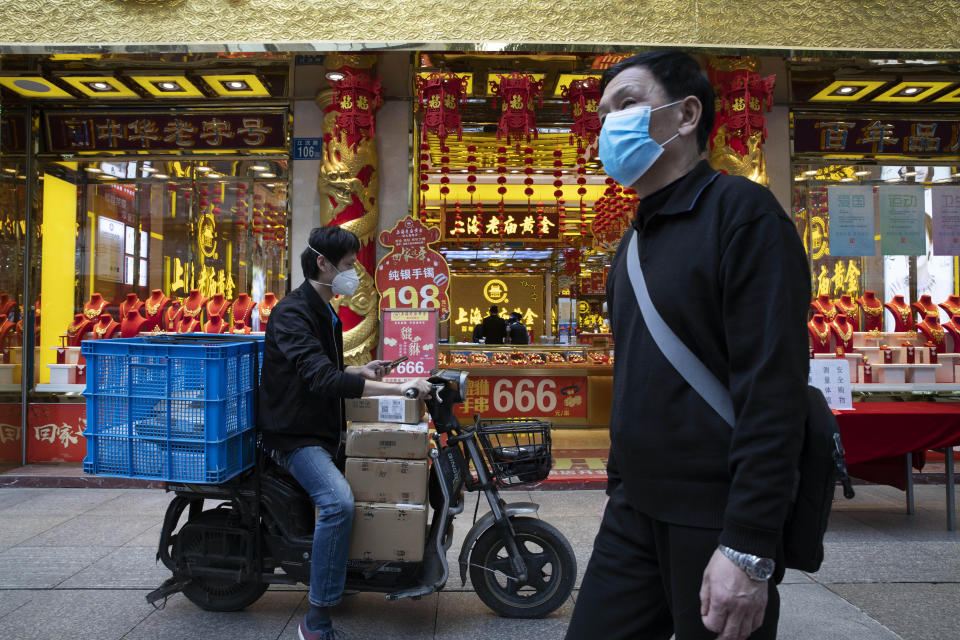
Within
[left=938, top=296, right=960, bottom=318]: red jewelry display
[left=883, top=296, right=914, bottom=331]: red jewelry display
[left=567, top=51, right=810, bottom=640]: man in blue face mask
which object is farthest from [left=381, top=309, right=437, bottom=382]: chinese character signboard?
[left=938, top=296, right=960, bottom=318]: red jewelry display

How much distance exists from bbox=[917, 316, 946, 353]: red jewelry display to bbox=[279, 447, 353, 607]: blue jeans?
6.73m

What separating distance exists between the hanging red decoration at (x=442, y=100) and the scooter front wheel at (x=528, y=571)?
3.99 m

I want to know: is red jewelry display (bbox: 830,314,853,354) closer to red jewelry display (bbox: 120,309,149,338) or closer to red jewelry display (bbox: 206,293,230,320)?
Result: red jewelry display (bbox: 206,293,230,320)

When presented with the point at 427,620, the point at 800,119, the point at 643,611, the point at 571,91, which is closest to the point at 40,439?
the point at 427,620

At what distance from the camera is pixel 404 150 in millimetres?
6746

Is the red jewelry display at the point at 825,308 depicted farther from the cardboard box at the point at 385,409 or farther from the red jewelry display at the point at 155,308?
the red jewelry display at the point at 155,308

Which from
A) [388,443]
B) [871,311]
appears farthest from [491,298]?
[388,443]

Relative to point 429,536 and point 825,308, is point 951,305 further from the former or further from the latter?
point 429,536

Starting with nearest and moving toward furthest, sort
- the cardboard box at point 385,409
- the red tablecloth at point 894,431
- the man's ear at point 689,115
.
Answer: the man's ear at point 689,115 < the cardboard box at point 385,409 < the red tablecloth at point 894,431

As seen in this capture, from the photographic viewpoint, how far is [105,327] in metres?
7.04

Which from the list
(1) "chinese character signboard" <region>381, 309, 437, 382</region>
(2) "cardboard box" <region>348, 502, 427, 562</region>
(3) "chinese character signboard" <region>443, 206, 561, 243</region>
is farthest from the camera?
(3) "chinese character signboard" <region>443, 206, 561, 243</region>

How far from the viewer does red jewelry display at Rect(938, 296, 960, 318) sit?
7066mm

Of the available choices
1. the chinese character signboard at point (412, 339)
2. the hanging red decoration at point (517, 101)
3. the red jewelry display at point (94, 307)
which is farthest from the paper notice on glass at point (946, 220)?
the red jewelry display at point (94, 307)

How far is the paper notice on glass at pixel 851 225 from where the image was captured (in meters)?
7.24
